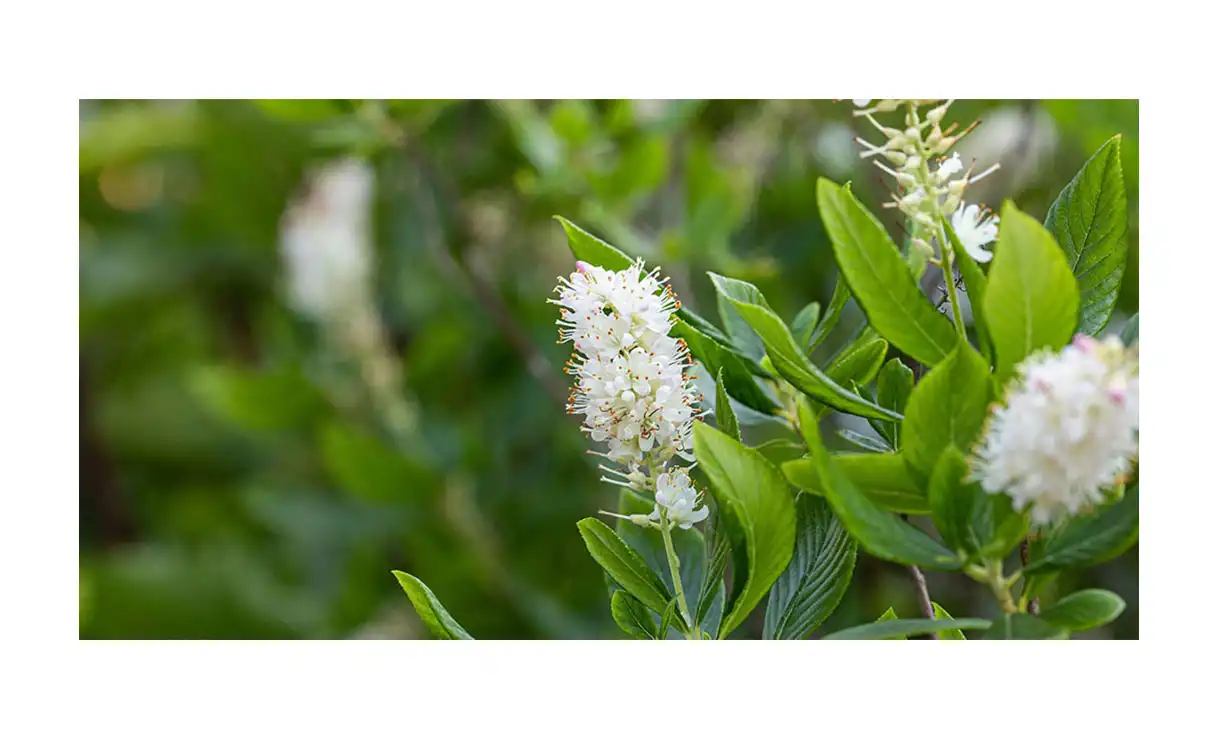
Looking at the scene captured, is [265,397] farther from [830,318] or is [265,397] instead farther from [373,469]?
[830,318]

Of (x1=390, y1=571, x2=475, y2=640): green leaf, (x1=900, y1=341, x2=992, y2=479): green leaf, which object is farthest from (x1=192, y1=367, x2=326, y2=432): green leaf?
(x1=900, y1=341, x2=992, y2=479): green leaf

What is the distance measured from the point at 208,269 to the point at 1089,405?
229 cm

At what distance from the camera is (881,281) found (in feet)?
2.00

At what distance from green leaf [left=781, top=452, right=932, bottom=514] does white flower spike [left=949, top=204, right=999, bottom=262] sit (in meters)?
0.16

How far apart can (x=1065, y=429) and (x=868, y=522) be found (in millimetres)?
104

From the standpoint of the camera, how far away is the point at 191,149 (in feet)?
8.13

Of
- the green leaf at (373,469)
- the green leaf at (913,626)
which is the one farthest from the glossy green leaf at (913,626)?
the green leaf at (373,469)

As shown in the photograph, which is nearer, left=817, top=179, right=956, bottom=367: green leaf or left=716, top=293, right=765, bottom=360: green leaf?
left=817, top=179, right=956, bottom=367: green leaf

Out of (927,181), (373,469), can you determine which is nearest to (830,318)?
(927,181)

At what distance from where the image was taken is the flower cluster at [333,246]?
5.82 ft

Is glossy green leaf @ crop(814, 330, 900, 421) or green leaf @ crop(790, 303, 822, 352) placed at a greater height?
green leaf @ crop(790, 303, 822, 352)

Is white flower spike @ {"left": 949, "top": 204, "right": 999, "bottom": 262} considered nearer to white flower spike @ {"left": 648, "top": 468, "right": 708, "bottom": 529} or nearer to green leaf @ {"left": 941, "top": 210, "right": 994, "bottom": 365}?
green leaf @ {"left": 941, "top": 210, "right": 994, "bottom": 365}

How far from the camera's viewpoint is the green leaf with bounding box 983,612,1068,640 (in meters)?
0.60
